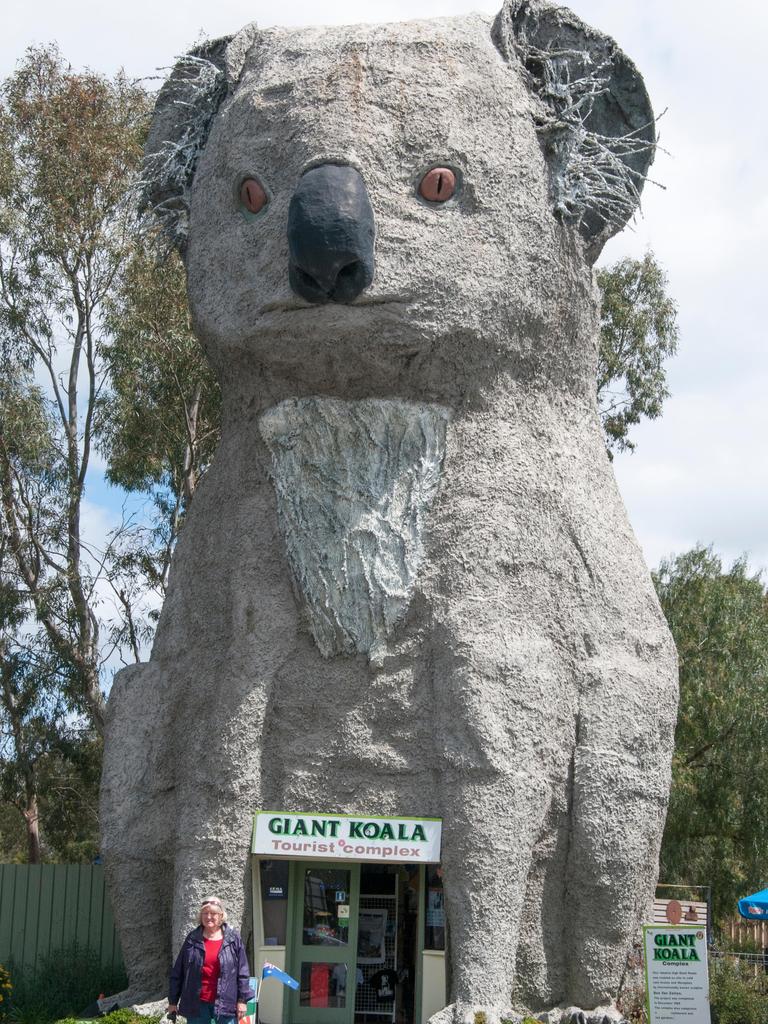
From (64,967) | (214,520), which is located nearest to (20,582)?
(64,967)

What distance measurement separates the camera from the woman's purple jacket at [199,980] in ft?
21.2

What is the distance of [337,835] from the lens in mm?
8234

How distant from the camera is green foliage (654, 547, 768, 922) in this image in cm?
1978

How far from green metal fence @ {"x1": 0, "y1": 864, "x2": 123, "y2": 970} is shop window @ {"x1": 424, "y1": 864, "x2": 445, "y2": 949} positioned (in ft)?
19.0

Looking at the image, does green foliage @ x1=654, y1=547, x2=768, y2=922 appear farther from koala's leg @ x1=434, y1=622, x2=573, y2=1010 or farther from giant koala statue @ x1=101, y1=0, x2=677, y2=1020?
koala's leg @ x1=434, y1=622, x2=573, y2=1010

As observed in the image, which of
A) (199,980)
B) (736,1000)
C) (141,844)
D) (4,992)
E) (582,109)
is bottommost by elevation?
(4,992)

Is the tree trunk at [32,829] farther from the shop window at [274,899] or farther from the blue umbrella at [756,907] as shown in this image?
the shop window at [274,899]

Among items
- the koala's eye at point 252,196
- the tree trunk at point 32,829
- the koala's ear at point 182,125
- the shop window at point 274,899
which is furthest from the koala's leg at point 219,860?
the tree trunk at point 32,829

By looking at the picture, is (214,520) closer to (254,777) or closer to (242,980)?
(254,777)

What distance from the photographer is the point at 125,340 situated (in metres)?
18.9

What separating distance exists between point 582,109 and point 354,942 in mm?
5992

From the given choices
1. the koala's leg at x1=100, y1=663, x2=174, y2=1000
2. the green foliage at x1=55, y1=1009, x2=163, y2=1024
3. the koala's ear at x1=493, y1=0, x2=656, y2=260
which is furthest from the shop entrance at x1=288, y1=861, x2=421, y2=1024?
the koala's ear at x1=493, y1=0, x2=656, y2=260

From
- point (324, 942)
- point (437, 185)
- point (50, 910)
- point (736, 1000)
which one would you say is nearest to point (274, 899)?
point (324, 942)

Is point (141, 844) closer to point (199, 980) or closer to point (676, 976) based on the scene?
point (199, 980)
